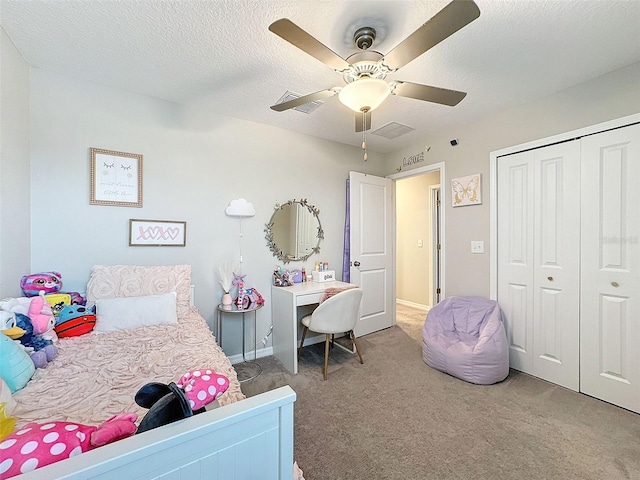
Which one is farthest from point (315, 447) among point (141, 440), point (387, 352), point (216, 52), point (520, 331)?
point (216, 52)

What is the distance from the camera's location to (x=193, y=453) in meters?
0.66

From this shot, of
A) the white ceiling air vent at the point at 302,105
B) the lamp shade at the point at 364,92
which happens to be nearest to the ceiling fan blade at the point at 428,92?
the lamp shade at the point at 364,92

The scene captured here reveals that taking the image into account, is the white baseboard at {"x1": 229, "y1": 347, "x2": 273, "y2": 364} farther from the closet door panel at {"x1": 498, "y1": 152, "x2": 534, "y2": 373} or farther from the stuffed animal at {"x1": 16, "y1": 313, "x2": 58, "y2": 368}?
the closet door panel at {"x1": 498, "y1": 152, "x2": 534, "y2": 373}

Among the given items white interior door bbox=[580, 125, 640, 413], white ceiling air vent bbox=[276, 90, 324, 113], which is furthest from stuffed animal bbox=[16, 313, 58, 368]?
white interior door bbox=[580, 125, 640, 413]

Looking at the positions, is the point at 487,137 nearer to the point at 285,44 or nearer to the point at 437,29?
the point at 437,29

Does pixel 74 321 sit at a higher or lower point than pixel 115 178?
lower

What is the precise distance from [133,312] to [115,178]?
3.68 ft

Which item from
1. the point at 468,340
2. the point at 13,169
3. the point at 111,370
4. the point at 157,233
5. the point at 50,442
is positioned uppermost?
the point at 13,169

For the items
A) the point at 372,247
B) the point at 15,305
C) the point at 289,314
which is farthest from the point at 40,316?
the point at 372,247

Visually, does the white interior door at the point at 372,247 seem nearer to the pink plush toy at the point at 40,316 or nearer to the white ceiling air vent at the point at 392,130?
the white ceiling air vent at the point at 392,130

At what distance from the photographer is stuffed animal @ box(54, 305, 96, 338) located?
1.69m

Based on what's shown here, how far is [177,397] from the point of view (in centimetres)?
69

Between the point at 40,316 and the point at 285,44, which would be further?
the point at 285,44

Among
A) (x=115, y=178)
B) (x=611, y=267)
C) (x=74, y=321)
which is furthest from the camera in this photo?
(x=115, y=178)
